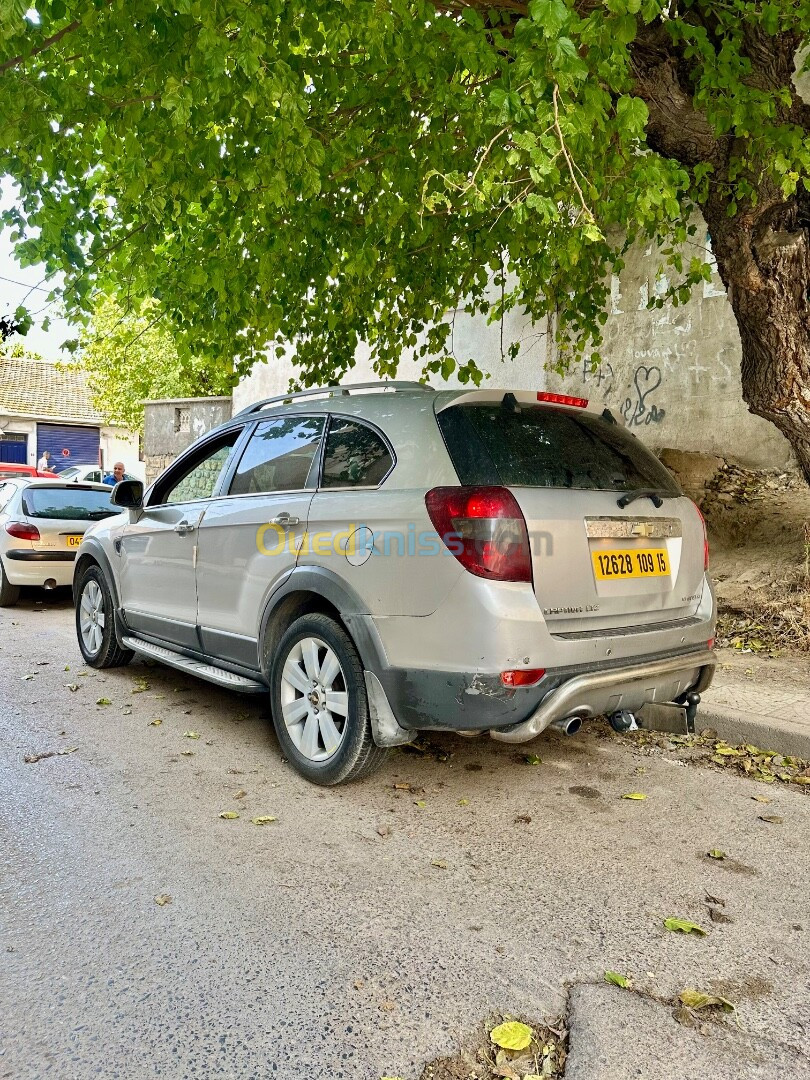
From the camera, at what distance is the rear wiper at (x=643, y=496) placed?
12.0 ft

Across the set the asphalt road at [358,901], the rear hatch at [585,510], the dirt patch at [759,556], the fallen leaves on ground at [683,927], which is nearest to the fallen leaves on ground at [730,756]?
the asphalt road at [358,901]

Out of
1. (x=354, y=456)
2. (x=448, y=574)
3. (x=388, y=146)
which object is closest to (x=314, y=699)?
(x=448, y=574)

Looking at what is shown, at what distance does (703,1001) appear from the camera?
2266 mm

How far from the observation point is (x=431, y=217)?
6.71 metres

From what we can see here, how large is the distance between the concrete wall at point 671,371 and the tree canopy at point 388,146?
2169mm

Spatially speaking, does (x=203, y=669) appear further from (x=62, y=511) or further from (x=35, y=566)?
(x=62, y=511)

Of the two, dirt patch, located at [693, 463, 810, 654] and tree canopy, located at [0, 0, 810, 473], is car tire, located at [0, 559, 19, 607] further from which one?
dirt patch, located at [693, 463, 810, 654]

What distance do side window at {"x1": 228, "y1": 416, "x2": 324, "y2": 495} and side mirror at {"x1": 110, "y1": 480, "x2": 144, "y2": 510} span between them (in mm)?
1399

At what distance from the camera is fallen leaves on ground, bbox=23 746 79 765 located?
4301 mm

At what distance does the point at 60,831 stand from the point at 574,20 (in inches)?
167

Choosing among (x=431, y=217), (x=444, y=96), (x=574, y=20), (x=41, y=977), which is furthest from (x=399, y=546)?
(x=431, y=217)

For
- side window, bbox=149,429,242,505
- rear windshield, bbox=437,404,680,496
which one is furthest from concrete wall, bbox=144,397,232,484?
rear windshield, bbox=437,404,680,496

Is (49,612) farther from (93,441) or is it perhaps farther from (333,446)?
(93,441)

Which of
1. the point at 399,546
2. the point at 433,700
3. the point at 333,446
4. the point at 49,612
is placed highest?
the point at 333,446
